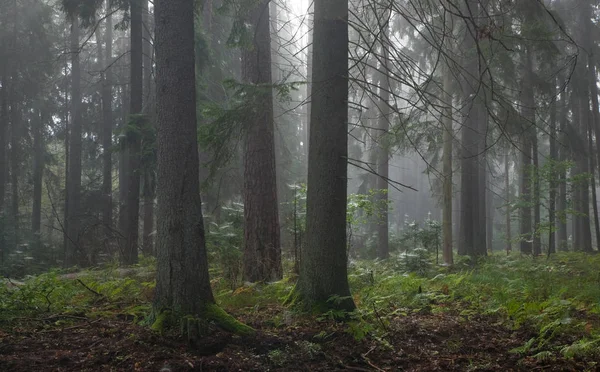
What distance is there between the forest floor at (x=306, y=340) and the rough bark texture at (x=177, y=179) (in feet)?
1.65

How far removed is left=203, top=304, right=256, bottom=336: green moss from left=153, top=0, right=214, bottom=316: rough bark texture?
8cm

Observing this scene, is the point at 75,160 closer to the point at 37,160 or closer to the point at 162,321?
the point at 37,160

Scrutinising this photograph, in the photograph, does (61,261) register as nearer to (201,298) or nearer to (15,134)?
(15,134)

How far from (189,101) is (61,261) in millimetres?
15481

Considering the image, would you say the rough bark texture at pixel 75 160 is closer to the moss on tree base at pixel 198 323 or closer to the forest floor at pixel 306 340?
the forest floor at pixel 306 340

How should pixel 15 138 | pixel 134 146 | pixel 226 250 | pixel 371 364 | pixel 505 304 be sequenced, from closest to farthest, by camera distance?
pixel 371 364 → pixel 505 304 → pixel 226 250 → pixel 134 146 → pixel 15 138

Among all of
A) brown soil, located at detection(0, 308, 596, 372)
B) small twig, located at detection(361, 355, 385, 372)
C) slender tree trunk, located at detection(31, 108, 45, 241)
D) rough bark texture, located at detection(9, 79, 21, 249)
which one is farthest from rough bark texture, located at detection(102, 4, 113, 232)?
small twig, located at detection(361, 355, 385, 372)

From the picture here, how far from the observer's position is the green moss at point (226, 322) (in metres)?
5.25

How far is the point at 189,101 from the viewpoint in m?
5.50

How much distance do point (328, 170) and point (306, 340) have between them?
204 cm

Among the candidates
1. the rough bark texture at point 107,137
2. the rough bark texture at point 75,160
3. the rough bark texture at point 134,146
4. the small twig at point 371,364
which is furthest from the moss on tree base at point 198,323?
the rough bark texture at point 107,137

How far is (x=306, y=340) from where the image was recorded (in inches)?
206

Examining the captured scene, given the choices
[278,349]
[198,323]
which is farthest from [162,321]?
[278,349]

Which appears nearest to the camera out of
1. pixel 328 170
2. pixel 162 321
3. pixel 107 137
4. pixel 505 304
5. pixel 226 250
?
pixel 162 321
